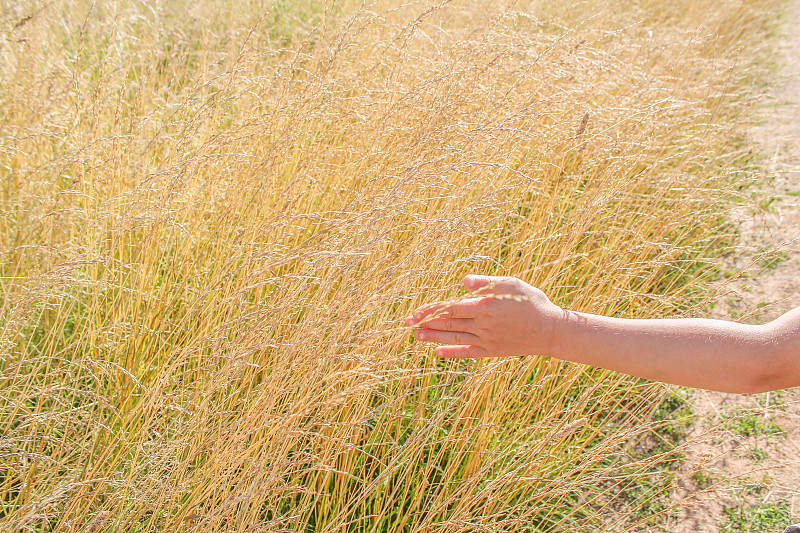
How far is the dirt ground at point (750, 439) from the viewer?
190 cm

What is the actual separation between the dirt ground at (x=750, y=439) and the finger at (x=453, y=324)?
652mm

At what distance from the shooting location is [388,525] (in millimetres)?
1679

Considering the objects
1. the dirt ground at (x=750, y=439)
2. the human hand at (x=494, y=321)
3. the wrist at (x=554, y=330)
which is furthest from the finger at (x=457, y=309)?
the dirt ground at (x=750, y=439)

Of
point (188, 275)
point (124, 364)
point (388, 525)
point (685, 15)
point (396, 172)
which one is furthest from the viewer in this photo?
point (685, 15)

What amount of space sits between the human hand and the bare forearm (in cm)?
4

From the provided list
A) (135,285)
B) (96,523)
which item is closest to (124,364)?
(135,285)

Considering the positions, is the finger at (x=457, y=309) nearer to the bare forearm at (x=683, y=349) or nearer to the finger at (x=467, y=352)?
the finger at (x=467, y=352)

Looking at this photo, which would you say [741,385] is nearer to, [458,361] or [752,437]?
[458,361]

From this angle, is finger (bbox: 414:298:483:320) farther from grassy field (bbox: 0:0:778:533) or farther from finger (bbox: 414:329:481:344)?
grassy field (bbox: 0:0:778:533)

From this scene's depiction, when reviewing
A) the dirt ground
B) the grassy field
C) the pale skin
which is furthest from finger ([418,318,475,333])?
the dirt ground

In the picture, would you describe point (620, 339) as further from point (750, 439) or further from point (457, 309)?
point (750, 439)

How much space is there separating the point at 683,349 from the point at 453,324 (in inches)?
17.7

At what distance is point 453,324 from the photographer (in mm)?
1282

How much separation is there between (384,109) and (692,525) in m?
1.84
